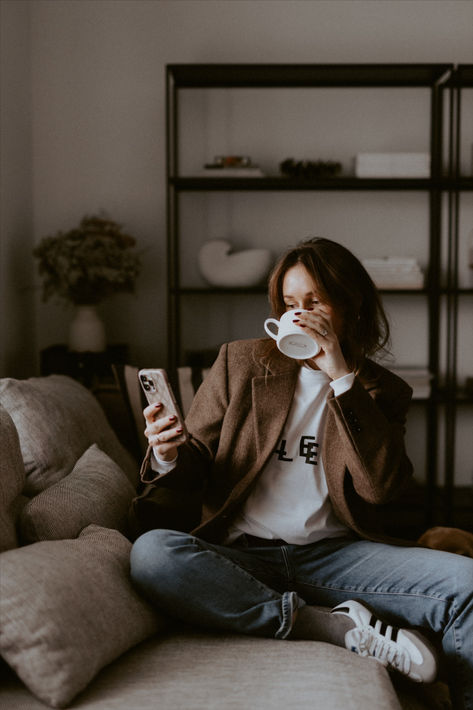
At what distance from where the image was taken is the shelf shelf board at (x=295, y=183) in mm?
2986

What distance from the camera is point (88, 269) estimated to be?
9.48ft

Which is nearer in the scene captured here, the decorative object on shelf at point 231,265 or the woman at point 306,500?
the woman at point 306,500

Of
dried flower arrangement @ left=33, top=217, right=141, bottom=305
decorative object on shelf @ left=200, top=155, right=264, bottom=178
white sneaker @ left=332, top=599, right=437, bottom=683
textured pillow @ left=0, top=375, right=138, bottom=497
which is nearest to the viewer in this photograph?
white sneaker @ left=332, top=599, right=437, bottom=683

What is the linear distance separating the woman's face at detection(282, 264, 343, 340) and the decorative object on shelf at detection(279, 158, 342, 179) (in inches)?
56.6

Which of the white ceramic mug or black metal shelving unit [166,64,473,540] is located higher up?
black metal shelving unit [166,64,473,540]

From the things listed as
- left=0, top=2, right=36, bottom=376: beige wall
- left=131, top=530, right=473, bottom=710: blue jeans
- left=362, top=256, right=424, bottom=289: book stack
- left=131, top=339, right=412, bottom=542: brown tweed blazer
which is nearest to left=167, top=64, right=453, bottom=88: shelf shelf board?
left=0, top=2, right=36, bottom=376: beige wall

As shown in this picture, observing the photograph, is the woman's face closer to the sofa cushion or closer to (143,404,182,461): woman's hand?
(143,404,182,461): woman's hand

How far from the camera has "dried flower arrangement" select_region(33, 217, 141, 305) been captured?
9.50ft

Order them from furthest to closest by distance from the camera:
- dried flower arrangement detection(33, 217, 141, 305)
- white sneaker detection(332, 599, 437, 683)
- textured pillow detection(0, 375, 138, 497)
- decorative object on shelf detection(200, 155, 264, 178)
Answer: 1. decorative object on shelf detection(200, 155, 264, 178)
2. dried flower arrangement detection(33, 217, 141, 305)
3. textured pillow detection(0, 375, 138, 497)
4. white sneaker detection(332, 599, 437, 683)

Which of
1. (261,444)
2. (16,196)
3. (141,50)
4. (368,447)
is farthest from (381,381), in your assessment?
(141,50)

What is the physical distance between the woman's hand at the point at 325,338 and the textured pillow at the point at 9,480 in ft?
2.10

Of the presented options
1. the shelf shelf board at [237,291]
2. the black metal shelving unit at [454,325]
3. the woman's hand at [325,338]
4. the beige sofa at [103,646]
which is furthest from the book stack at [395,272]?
the beige sofa at [103,646]

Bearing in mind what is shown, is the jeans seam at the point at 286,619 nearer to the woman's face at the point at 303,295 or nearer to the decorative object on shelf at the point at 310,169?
the woman's face at the point at 303,295

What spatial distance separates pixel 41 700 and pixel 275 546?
1.99 ft
